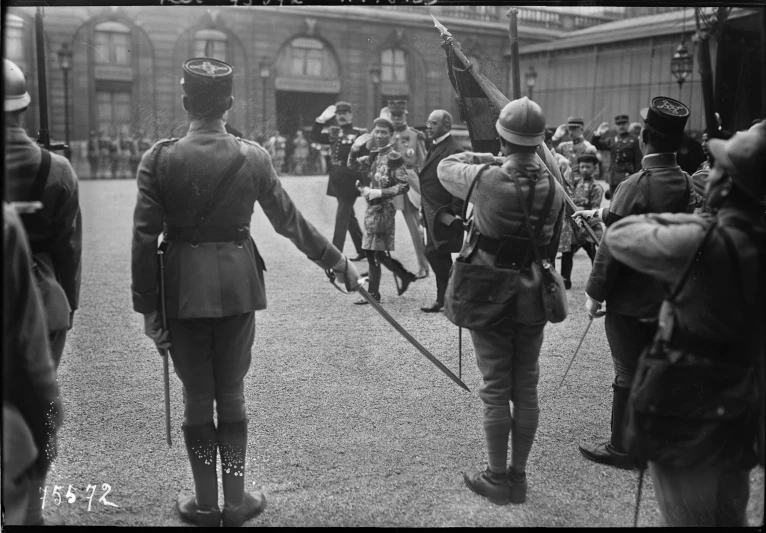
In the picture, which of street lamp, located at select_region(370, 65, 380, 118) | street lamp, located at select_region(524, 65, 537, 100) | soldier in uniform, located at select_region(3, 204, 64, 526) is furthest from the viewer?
street lamp, located at select_region(524, 65, 537, 100)

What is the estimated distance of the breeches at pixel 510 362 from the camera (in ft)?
11.6

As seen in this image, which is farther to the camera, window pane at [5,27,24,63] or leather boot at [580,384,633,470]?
leather boot at [580,384,633,470]

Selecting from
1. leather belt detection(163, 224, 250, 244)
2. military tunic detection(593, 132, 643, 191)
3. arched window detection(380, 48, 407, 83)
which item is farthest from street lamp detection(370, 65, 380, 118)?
military tunic detection(593, 132, 643, 191)

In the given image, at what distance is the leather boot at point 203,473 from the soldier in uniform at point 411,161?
13.0ft

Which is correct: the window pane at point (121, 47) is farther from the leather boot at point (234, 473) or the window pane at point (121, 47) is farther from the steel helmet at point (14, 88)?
the leather boot at point (234, 473)

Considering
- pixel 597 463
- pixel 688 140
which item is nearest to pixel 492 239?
pixel 597 463

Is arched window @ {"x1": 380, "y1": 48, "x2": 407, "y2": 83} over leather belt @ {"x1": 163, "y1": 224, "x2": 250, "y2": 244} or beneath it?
over

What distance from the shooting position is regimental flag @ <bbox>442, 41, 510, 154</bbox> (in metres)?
3.89

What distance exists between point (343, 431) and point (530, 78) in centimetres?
335

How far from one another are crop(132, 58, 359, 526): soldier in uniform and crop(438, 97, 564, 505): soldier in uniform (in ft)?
2.68

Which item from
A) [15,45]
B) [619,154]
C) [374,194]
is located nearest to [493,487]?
[15,45]

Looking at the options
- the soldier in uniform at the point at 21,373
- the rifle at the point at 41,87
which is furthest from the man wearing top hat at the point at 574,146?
the soldier in uniform at the point at 21,373

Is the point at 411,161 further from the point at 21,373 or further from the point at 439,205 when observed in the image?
the point at 21,373

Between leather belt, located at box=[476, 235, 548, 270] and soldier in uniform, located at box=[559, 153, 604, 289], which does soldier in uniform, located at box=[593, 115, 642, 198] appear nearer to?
soldier in uniform, located at box=[559, 153, 604, 289]
